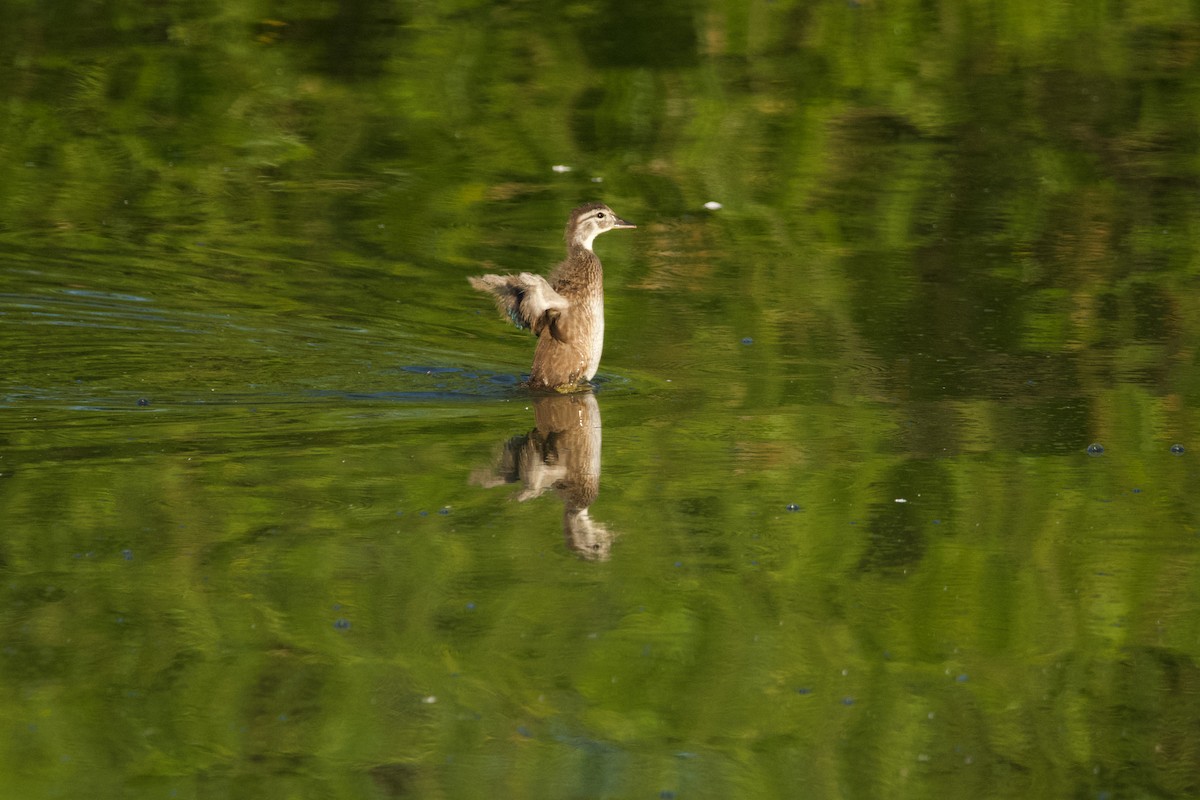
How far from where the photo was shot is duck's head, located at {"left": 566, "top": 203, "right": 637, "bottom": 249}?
1041 centimetres

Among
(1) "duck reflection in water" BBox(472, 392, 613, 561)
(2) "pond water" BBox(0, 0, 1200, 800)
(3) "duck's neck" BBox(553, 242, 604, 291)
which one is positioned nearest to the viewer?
(2) "pond water" BBox(0, 0, 1200, 800)

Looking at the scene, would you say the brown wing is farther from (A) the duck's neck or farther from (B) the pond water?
(B) the pond water

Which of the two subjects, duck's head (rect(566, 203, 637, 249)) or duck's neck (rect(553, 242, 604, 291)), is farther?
duck's head (rect(566, 203, 637, 249))

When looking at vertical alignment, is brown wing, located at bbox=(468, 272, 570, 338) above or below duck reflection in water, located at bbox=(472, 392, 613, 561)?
above

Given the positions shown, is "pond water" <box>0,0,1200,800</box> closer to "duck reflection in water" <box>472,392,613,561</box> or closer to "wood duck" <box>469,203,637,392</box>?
"duck reflection in water" <box>472,392,613,561</box>

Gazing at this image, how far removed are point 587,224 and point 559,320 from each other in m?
0.92

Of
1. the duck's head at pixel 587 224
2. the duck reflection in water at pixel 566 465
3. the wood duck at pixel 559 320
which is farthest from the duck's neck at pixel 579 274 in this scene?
the duck reflection in water at pixel 566 465

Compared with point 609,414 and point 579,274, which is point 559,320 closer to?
point 579,274

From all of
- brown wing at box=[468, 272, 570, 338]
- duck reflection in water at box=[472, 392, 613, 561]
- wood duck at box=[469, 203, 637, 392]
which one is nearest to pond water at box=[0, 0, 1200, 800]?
duck reflection in water at box=[472, 392, 613, 561]

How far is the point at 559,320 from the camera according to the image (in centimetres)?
975

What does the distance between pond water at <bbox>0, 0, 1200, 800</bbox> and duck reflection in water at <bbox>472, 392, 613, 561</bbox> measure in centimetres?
3

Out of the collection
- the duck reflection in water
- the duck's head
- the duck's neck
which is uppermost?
the duck's head

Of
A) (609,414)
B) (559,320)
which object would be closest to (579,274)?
(559,320)

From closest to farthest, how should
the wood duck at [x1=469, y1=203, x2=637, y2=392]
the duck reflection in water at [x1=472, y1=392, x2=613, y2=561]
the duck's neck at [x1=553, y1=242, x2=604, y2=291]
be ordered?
the duck reflection in water at [x1=472, y1=392, x2=613, y2=561] < the wood duck at [x1=469, y1=203, x2=637, y2=392] < the duck's neck at [x1=553, y1=242, x2=604, y2=291]
